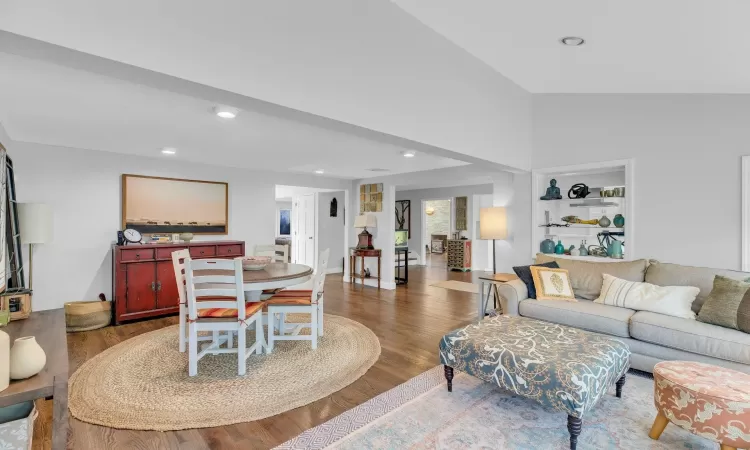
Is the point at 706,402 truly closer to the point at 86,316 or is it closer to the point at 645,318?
the point at 645,318

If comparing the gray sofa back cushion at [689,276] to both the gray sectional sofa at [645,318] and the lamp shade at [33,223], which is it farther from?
the lamp shade at [33,223]

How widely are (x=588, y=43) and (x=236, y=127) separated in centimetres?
300

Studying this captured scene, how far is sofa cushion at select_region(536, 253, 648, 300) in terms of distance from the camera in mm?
3457

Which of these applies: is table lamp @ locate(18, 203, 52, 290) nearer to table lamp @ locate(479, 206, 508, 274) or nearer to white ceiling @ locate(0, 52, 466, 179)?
white ceiling @ locate(0, 52, 466, 179)

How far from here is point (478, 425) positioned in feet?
7.09

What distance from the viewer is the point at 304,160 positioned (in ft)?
16.9

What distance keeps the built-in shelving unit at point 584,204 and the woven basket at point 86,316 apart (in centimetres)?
501

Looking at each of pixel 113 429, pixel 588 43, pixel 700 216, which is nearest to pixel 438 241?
pixel 700 216

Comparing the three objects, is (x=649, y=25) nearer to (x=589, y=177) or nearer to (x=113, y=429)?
(x=589, y=177)

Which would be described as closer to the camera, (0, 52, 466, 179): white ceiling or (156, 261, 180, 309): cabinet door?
(0, 52, 466, 179): white ceiling

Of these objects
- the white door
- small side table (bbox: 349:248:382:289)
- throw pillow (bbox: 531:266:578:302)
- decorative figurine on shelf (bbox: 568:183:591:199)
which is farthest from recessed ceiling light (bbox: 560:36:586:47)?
the white door

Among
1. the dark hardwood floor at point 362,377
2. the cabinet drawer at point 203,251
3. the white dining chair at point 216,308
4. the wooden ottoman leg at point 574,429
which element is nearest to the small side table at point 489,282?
the dark hardwood floor at point 362,377

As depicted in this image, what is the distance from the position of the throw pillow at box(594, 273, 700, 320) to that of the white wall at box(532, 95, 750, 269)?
655 mm

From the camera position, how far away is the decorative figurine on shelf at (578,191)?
4176 millimetres
